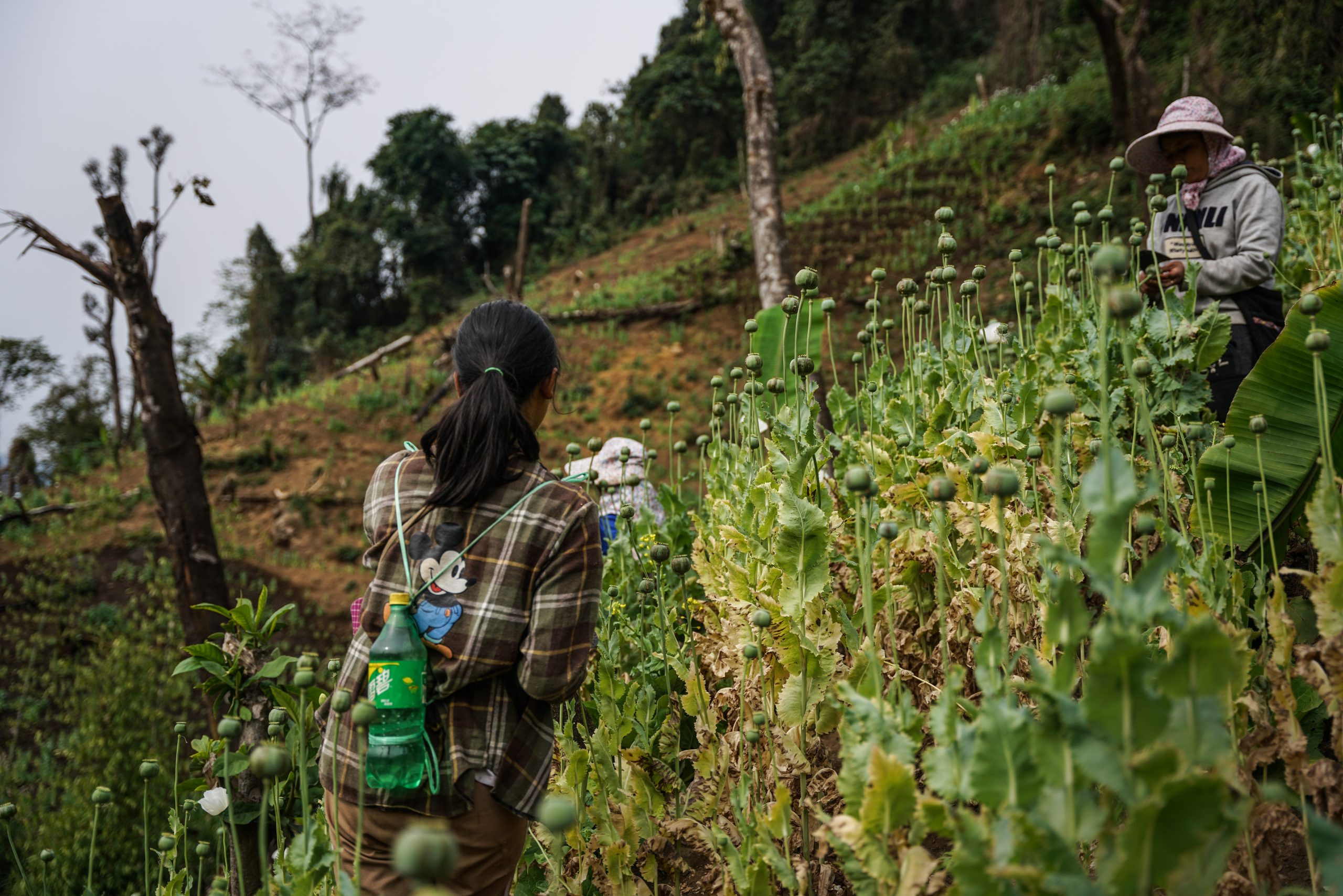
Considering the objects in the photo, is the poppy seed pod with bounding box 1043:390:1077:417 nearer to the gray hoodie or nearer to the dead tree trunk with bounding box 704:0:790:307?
the gray hoodie

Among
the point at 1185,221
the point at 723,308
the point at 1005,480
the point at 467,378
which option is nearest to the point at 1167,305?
the point at 1185,221

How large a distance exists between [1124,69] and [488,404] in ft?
48.8

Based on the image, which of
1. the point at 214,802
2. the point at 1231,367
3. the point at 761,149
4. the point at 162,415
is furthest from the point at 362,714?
the point at 761,149

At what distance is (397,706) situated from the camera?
1502 mm

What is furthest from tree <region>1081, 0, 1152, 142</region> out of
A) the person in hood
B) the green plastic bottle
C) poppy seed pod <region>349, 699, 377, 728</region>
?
poppy seed pod <region>349, 699, 377, 728</region>

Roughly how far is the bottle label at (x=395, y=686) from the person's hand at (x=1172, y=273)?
2564mm

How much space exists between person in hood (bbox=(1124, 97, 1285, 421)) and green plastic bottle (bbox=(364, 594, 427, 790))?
2.43 m

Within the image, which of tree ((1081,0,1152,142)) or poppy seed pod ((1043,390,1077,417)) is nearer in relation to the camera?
poppy seed pod ((1043,390,1077,417))

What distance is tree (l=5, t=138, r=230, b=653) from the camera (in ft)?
17.9

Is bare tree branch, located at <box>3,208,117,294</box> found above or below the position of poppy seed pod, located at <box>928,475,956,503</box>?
above

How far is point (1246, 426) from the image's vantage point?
1.94 meters

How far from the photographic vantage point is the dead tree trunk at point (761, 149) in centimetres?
639

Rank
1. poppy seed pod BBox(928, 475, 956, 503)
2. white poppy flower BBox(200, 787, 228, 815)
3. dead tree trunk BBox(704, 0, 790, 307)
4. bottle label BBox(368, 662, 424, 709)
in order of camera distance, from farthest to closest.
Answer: dead tree trunk BBox(704, 0, 790, 307) < white poppy flower BBox(200, 787, 228, 815) < bottle label BBox(368, 662, 424, 709) < poppy seed pod BBox(928, 475, 956, 503)

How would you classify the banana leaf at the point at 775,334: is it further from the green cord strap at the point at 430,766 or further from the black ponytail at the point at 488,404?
the green cord strap at the point at 430,766
